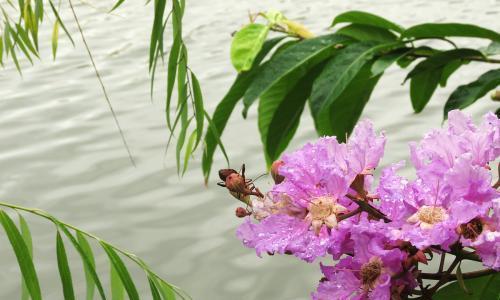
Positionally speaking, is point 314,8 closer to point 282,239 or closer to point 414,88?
point 414,88

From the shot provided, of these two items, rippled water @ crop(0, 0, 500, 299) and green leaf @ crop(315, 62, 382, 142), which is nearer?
green leaf @ crop(315, 62, 382, 142)

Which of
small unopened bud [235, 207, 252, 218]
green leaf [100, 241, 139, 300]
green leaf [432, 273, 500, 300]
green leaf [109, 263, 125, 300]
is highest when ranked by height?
small unopened bud [235, 207, 252, 218]

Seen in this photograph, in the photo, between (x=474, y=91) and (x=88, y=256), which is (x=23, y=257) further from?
(x=474, y=91)

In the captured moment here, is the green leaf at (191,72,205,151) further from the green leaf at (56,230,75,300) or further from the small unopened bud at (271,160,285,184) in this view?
the small unopened bud at (271,160,285,184)

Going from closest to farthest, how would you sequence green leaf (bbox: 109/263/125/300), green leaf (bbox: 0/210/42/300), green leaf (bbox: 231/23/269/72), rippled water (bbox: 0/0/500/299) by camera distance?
green leaf (bbox: 0/210/42/300)
green leaf (bbox: 109/263/125/300)
green leaf (bbox: 231/23/269/72)
rippled water (bbox: 0/0/500/299)

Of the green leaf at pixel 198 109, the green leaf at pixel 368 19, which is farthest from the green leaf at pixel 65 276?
the green leaf at pixel 368 19

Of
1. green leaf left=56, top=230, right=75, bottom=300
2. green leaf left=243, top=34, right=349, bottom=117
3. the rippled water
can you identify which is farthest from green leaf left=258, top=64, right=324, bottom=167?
the rippled water

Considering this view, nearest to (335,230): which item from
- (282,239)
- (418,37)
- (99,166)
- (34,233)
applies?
(282,239)

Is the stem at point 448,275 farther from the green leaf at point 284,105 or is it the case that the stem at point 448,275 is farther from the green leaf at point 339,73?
the green leaf at point 284,105
